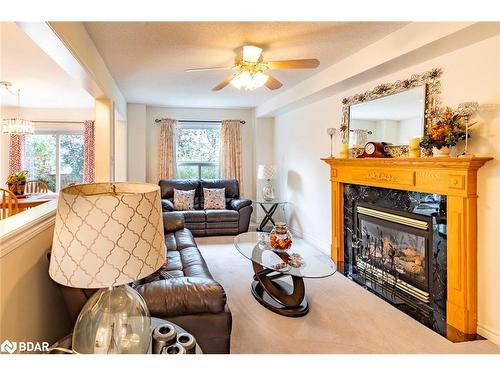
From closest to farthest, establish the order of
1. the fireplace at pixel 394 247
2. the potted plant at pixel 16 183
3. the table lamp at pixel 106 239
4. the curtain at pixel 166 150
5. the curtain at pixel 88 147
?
the table lamp at pixel 106 239, the fireplace at pixel 394 247, the potted plant at pixel 16 183, the curtain at pixel 166 150, the curtain at pixel 88 147

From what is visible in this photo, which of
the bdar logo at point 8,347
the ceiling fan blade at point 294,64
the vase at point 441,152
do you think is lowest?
the bdar logo at point 8,347

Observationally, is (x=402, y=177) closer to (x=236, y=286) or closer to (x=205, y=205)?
(x=236, y=286)

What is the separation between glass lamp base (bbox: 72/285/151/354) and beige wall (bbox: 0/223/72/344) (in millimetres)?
312

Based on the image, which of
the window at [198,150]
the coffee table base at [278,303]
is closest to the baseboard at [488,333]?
the coffee table base at [278,303]

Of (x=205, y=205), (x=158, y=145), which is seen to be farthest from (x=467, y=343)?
(x=158, y=145)

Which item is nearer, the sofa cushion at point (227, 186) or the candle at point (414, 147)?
the candle at point (414, 147)

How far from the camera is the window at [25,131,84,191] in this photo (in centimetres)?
675

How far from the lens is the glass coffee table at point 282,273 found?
273cm

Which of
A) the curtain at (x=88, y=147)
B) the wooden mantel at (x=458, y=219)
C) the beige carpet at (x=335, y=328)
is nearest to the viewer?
the beige carpet at (x=335, y=328)

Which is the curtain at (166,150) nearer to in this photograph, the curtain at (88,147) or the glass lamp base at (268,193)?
the curtain at (88,147)

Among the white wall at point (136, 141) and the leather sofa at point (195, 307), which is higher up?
the white wall at point (136, 141)

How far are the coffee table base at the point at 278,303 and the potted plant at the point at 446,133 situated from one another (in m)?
1.75

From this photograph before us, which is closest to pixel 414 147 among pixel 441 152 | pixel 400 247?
pixel 441 152

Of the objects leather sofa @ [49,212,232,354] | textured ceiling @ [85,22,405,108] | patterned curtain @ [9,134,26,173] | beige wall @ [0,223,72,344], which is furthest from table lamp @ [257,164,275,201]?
patterned curtain @ [9,134,26,173]
